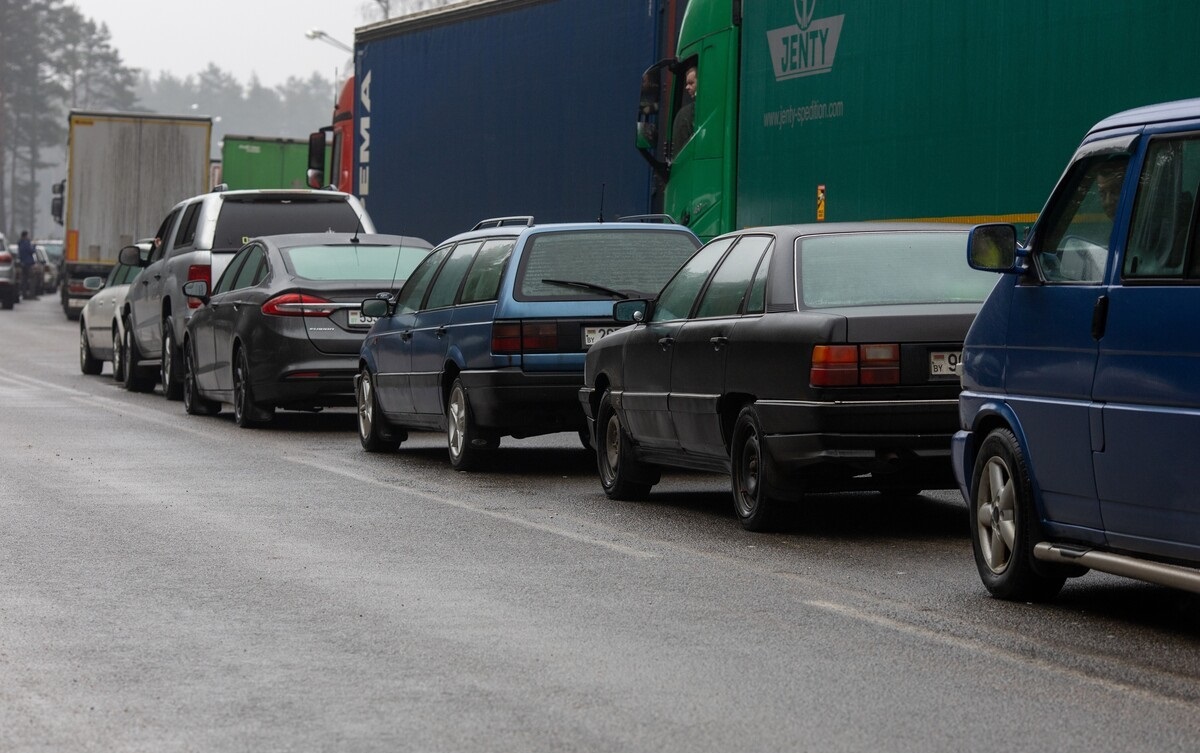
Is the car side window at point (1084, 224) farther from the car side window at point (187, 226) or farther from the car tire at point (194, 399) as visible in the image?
the car side window at point (187, 226)

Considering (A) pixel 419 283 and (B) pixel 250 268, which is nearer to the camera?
(A) pixel 419 283

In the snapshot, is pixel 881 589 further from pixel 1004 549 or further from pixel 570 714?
pixel 570 714

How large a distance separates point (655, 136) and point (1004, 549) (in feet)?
38.9

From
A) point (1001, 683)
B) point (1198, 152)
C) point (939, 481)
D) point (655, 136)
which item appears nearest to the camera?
point (1001, 683)

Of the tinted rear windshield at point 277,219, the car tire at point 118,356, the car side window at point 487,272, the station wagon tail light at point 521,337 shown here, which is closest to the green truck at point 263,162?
the car tire at point 118,356

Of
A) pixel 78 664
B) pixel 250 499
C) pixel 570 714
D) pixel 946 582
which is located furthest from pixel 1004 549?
pixel 250 499

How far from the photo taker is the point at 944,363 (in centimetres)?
991

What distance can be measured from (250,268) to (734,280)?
8606 millimetres

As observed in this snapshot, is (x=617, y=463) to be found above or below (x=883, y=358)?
below

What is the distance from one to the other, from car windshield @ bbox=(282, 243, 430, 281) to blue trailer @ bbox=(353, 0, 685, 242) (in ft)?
11.8

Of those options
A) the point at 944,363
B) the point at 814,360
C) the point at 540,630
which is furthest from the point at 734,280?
the point at 540,630

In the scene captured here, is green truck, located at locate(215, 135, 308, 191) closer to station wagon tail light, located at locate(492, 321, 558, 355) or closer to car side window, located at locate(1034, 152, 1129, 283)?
station wagon tail light, located at locate(492, 321, 558, 355)

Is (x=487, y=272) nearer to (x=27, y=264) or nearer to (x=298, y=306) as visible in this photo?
(x=298, y=306)

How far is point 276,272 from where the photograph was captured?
17.9 meters
